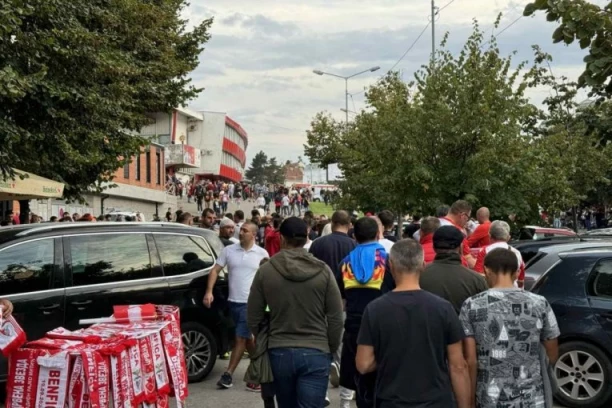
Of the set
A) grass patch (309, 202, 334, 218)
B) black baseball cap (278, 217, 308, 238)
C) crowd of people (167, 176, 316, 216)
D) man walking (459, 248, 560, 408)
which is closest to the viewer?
man walking (459, 248, 560, 408)

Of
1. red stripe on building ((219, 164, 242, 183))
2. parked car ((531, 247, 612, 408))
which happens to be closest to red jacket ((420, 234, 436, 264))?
parked car ((531, 247, 612, 408))

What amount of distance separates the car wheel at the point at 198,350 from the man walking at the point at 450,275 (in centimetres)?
411

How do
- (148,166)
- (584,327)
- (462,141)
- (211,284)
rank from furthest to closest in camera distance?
(148,166) → (462,141) → (211,284) → (584,327)

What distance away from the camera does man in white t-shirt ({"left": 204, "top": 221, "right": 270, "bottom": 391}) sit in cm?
865

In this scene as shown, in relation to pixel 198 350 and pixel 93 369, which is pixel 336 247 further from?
pixel 93 369

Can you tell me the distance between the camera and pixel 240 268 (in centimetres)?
870

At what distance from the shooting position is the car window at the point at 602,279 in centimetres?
795

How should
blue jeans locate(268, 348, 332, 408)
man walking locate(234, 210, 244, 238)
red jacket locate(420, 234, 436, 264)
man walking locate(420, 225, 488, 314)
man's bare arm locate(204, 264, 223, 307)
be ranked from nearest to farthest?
blue jeans locate(268, 348, 332, 408) → man walking locate(420, 225, 488, 314) → red jacket locate(420, 234, 436, 264) → man's bare arm locate(204, 264, 223, 307) → man walking locate(234, 210, 244, 238)

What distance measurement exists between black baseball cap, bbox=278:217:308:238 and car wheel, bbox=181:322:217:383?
Result: 375 centimetres

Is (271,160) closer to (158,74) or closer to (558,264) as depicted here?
(158,74)

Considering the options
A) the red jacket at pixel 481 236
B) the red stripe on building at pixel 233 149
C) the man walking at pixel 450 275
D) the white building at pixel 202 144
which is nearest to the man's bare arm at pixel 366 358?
the man walking at pixel 450 275

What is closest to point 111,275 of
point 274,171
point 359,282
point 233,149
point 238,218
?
point 359,282

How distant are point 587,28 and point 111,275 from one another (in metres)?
5.61

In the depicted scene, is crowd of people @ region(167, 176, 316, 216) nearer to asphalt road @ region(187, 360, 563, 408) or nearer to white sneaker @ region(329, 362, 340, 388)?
asphalt road @ region(187, 360, 563, 408)
